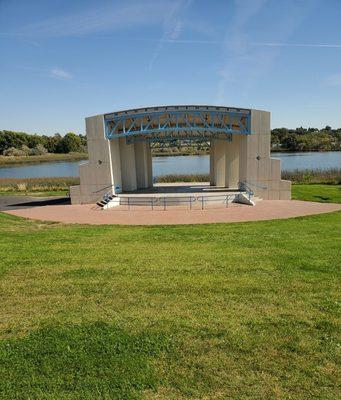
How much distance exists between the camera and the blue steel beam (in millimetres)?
23688

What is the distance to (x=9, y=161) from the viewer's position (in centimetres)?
10050

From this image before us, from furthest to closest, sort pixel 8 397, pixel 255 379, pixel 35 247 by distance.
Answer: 1. pixel 35 247
2. pixel 255 379
3. pixel 8 397

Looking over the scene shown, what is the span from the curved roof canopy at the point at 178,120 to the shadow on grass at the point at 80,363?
20.2m

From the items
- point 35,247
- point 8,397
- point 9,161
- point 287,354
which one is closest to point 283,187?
point 35,247

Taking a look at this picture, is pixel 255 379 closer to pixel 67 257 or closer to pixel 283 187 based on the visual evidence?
pixel 67 257

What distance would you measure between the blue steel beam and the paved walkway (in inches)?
227

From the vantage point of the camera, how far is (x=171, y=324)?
4918 millimetres

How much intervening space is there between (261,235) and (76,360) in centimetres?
854

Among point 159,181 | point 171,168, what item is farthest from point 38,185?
point 171,168

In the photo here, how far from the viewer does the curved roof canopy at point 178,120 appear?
77.4ft

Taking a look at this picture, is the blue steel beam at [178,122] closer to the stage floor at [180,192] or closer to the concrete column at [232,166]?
the concrete column at [232,166]

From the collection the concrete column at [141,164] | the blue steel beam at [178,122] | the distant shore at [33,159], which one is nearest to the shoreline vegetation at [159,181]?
the concrete column at [141,164]

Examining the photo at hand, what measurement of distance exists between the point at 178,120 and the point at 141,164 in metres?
6.41

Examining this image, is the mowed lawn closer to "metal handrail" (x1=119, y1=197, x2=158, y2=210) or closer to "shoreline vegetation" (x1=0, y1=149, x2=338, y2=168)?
"metal handrail" (x1=119, y1=197, x2=158, y2=210)
